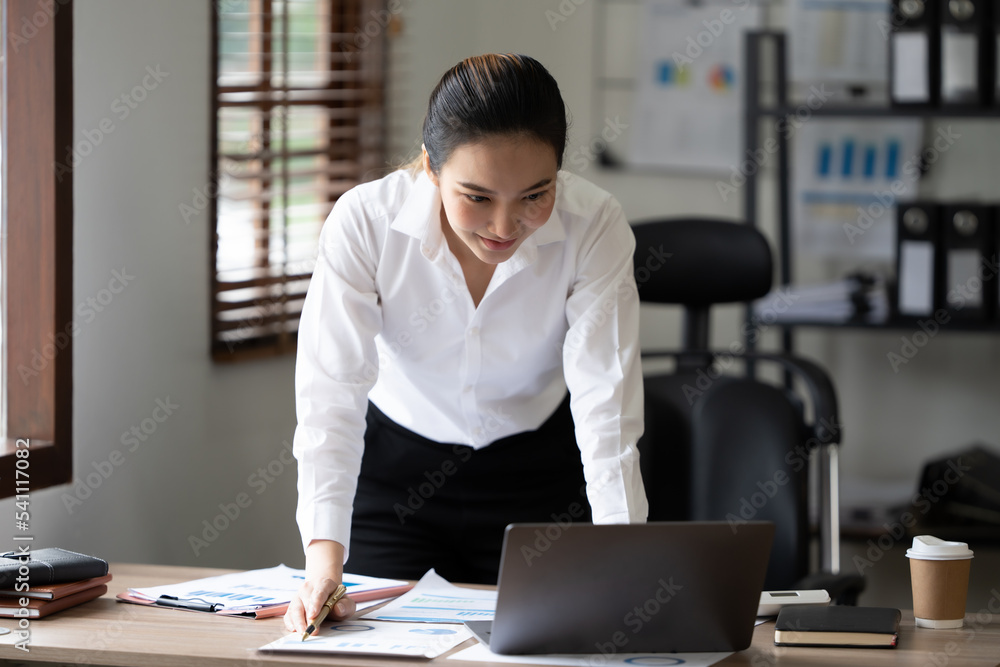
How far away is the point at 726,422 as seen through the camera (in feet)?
6.73

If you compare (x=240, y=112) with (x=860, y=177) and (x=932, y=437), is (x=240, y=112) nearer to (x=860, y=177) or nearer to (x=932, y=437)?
Answer: (x=860, y=177)

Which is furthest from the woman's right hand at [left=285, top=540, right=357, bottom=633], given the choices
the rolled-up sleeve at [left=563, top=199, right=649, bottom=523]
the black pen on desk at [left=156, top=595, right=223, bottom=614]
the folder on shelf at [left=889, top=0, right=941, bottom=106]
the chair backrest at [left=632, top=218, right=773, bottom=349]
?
the folder on shelf at [left=889, top=0, right=941, bottom=106]

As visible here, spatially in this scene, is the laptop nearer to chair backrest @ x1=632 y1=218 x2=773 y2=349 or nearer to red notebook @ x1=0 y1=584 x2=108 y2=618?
red notebook @ x1=0 y1=584 x2=108 y2=618

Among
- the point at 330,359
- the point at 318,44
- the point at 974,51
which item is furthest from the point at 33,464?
the point at 974,51

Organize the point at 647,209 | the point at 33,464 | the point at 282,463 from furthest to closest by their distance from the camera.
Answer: the point at 647,209, the point at 282,463, the point at 33,464

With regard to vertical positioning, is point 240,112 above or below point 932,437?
above

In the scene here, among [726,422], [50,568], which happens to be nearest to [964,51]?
[726,422]

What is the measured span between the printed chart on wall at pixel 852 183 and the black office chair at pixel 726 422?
126 centimetres

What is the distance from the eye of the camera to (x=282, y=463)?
2674 mm

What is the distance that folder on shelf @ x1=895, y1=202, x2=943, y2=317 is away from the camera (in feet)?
9.52

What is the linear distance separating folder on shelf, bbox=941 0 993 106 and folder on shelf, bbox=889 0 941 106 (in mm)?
24

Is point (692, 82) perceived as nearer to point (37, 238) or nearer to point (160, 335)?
point (160, 335)

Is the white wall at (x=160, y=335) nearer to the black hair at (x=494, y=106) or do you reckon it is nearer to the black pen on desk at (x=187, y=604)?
the black hair at (x=494, y=106)

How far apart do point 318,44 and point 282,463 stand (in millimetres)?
1023
